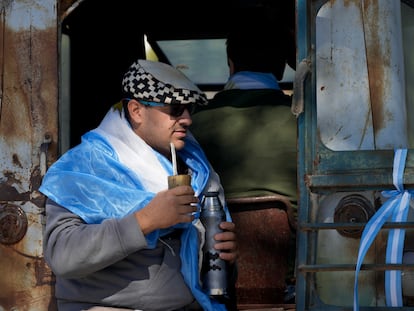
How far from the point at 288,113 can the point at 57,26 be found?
110 cm

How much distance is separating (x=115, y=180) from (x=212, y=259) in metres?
0.44

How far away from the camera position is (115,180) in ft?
10.6

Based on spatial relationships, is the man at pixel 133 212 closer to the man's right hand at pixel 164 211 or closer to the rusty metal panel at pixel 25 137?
the man's right hand at pixel 164 211

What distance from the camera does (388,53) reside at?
3238 mm

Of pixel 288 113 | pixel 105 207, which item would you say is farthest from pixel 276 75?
pixel 105 207

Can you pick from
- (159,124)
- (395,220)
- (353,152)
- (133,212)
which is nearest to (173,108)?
(159,124)

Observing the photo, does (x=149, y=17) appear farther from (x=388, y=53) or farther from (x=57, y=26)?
(x=388, y=53)

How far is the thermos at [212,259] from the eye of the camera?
3.27m

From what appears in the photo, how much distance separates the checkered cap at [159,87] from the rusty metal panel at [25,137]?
33cm

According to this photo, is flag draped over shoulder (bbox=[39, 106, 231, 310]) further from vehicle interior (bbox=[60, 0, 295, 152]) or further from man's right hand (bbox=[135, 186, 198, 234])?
vehicle interior (bbox=[60, 0, 295, 152])

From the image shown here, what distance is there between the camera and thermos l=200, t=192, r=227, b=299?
10.7 ft

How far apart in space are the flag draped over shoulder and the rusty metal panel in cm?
25

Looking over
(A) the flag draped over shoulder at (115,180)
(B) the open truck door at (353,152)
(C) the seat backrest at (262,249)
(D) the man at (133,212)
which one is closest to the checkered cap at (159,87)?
(D) the man at (133,212)

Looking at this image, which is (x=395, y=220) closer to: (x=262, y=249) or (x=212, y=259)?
(x=212, y=259)
